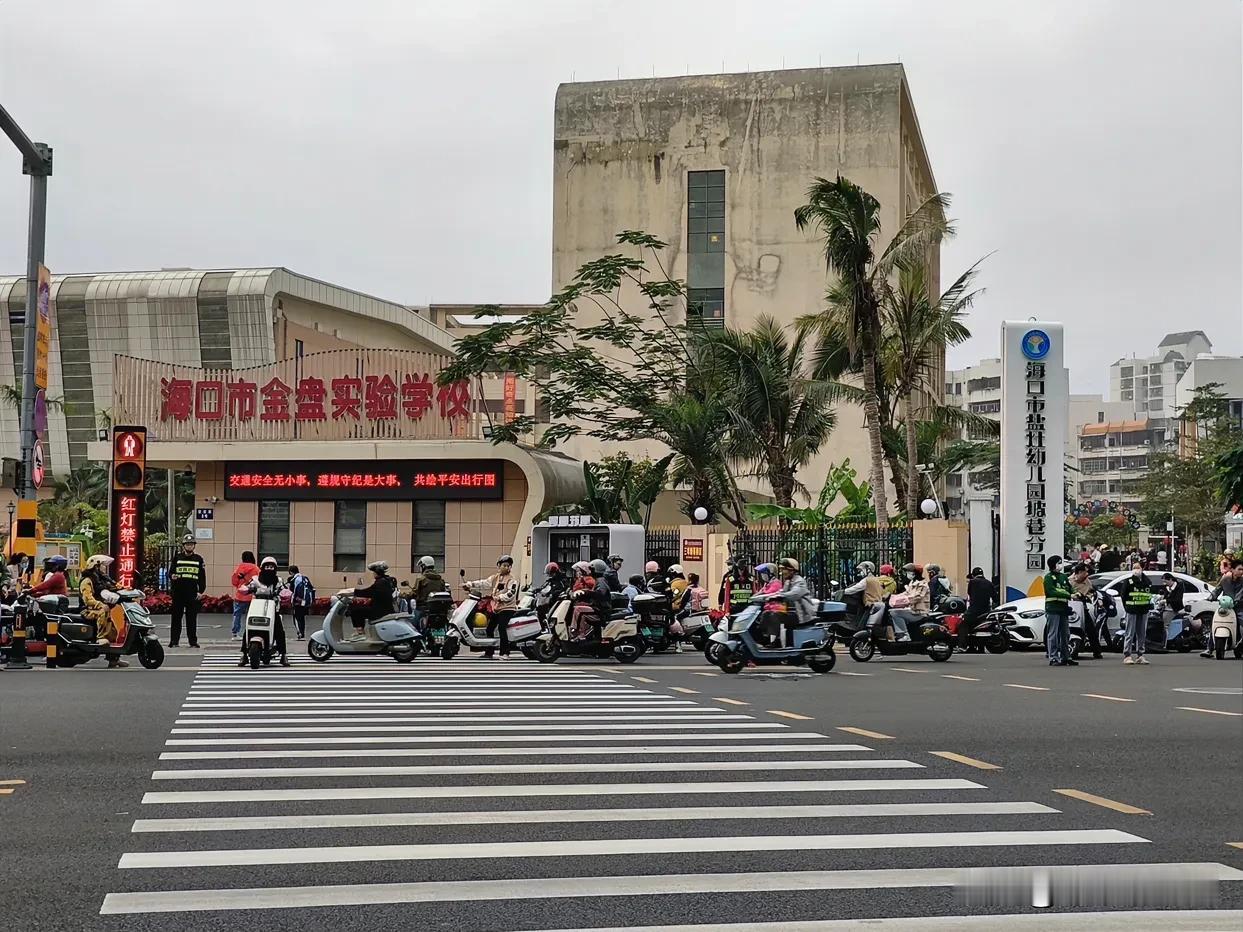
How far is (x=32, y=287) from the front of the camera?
22.5 meters

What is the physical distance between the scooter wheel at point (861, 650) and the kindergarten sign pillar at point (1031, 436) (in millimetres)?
8277

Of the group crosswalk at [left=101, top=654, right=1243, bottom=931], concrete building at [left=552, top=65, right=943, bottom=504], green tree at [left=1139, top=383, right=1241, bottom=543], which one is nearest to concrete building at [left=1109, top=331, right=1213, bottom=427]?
green tree at [left=1139, top=383, right=1241, bottom=543]

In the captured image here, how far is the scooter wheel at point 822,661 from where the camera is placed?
21.3 meters

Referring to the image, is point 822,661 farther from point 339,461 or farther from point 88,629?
point 339,461

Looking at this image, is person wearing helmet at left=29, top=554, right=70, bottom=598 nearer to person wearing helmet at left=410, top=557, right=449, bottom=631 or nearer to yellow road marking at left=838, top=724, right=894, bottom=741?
person wearing helmet at left=410, top=557, right=449, bottom=631

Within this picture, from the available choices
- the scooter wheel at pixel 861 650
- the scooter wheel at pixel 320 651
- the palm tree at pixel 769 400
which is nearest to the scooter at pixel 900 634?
the scooter wheel at pixel 861 650

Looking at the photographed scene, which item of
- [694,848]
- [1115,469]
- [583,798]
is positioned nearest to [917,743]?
[583,798]

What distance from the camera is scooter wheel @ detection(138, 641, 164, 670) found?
20766 millimetres

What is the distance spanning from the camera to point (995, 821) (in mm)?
8469

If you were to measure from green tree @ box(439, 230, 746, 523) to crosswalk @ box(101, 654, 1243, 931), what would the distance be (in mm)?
25672

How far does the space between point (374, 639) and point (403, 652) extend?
0.46 m

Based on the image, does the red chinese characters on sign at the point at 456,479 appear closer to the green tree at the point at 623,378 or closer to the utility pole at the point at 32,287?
the green tree at the point at 623,378

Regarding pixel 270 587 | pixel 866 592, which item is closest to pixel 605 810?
pixel 270 587

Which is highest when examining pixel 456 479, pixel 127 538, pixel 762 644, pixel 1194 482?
pixel 1194 482
